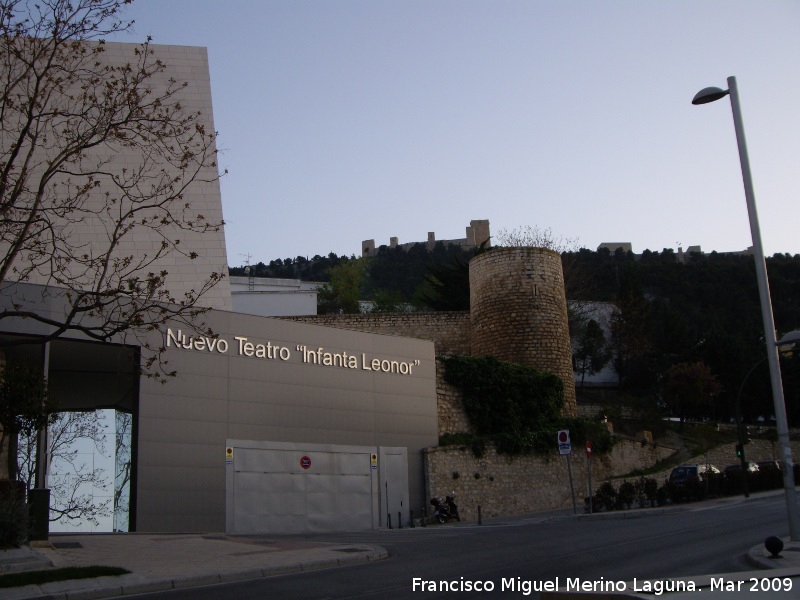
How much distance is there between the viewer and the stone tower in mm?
35438

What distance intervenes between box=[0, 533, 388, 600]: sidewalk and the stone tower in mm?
19582

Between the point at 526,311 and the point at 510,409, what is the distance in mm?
6127

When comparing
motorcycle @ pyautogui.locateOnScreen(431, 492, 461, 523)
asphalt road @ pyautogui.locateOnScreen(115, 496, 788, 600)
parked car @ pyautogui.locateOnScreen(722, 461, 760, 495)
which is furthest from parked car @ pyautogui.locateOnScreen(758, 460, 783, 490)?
asphalt road @ pyautogui.locateOnScreen(115, 496, 788, 600)

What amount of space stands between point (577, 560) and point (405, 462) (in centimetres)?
1537

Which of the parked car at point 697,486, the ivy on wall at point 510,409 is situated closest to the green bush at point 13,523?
the ivy on wall at point 510,409

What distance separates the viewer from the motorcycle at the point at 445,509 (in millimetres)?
25922

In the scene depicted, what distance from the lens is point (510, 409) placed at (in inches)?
1216

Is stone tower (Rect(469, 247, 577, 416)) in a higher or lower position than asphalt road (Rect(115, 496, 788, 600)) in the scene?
higher

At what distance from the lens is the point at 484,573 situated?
11.0 meters

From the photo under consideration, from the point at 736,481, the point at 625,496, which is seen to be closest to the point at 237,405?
the point at 625,496

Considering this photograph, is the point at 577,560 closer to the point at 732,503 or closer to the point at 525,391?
Answer: the point at 732,503

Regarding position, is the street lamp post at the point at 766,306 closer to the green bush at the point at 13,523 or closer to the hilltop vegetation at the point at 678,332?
the green bush at the point at 13,523

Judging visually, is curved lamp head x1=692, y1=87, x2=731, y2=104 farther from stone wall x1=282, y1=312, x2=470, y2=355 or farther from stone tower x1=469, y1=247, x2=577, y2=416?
stone wall x1=282, y1=312, x2=470, y2=355

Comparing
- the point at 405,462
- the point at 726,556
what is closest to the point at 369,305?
the point at 405,462
